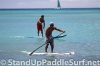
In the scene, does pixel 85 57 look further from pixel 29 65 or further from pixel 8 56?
pixel 8 56

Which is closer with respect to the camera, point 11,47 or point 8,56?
point 8,56

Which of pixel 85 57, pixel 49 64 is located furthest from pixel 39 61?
pixel 85 57

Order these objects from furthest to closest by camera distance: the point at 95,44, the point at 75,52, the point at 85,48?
the point at 95,44 < the point at 85,48 < the point at 75,52

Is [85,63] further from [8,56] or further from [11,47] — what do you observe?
[11,47]

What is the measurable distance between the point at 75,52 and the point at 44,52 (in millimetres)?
1439

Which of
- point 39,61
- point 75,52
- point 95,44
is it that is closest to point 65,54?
point 75,52

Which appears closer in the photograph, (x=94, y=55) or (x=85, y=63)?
(x=85, y=63)

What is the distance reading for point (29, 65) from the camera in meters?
9.70

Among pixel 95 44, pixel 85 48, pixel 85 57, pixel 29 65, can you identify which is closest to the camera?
pixel 29 65

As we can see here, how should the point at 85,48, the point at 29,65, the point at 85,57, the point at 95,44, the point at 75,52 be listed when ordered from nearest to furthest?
the point at 29,65 < the point at 85,57 < the point at 75,52 < the point at 85,48 < the point at 95,44

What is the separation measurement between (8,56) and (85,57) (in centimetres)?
333

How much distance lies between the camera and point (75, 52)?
1173cm

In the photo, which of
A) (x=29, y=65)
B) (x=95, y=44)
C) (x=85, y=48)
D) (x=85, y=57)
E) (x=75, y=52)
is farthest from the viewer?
(x=95, y=44)

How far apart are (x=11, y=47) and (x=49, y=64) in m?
3.97
